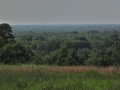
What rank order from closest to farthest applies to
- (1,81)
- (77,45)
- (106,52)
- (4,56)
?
1. (1,81)
2. (4,56)
3. (106,52)
4. (77,45)

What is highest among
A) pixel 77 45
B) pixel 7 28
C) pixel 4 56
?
pixel 7 28

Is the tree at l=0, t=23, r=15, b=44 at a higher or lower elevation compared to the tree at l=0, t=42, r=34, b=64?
higher

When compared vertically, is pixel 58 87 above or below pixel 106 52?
above

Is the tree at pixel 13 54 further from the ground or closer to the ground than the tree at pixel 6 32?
closer to the ground

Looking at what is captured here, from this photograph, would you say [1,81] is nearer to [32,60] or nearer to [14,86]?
[14,86]

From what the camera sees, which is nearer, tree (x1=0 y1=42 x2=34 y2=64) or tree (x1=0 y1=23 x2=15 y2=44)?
tree (x1=0 y1=42 x2=34 y2=64)

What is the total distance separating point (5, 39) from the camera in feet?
151

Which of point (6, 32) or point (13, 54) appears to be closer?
point (13, 54)

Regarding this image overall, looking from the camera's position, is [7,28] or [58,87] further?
[7,28]

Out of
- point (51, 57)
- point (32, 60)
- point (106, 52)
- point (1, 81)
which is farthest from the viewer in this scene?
point (51, 57)

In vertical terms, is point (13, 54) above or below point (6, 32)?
below

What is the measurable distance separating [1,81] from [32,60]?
30.0 meters

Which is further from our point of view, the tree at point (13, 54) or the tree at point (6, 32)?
the tree at point (6, 32)

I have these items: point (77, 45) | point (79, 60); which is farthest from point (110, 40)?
point (79, 60)
